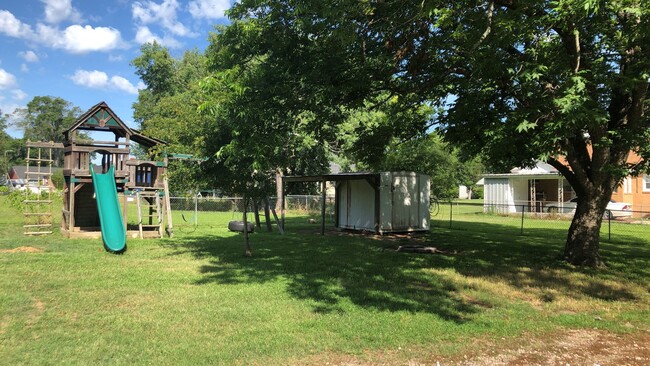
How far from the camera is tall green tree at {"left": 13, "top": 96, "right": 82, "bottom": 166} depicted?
98.1 m

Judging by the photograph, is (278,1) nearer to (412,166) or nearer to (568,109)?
(568,109)

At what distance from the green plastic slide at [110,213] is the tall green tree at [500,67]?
20.9ft

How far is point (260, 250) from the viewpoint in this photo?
12469mm

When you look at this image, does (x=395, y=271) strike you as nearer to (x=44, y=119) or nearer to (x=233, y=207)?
(x=233, y=207)

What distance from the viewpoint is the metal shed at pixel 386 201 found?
685 inches

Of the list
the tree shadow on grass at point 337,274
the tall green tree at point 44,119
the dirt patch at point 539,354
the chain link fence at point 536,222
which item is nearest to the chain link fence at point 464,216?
the chain link fence at point 536,222

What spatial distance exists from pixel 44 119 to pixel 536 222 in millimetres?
106289

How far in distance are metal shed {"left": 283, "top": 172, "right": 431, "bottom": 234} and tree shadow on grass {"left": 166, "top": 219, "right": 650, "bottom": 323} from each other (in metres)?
2.35

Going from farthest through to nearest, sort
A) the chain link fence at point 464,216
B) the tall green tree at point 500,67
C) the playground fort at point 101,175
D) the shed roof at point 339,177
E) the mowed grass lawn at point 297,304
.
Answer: the chain link fence at point 464,216, the shed roof at point 339,177, the playground fort at point 101,175, the tall green tree at point 500,67, the mowed grass lawn at point 297,304

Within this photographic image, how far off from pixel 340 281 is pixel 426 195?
1098 cm

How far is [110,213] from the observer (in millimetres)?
14008

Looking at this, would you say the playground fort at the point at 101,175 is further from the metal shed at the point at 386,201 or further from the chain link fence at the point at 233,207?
the chain link fence at the point at 233,207

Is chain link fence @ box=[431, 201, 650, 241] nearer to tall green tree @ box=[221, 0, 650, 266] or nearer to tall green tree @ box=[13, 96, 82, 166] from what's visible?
tall green tree @ box=[221, 0, 650, 266]

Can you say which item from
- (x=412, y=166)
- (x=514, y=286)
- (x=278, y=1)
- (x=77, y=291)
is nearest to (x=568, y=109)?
(x=514, y=286)
